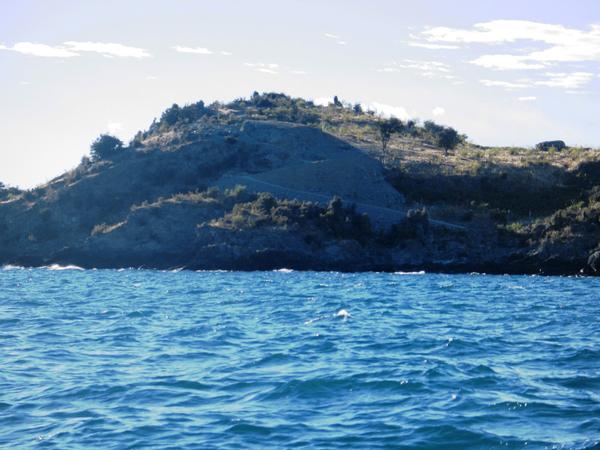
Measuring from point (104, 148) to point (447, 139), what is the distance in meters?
48.5

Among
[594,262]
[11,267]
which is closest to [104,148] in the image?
[11,267]

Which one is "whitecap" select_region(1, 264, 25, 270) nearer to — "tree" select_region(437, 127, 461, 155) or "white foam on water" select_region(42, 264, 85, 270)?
"white foam on water" select_region(42, 264, 85, 270)

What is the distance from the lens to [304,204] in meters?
92.5

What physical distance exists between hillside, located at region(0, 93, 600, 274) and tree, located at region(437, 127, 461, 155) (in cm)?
20

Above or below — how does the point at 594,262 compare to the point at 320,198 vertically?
below

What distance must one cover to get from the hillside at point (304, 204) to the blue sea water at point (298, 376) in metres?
43.7

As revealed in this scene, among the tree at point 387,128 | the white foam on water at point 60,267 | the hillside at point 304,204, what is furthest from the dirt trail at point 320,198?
the white foam on water at point 60,267

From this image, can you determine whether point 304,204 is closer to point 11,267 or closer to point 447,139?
point 11,267

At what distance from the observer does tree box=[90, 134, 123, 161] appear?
117m

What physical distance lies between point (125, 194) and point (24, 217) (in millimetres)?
12016

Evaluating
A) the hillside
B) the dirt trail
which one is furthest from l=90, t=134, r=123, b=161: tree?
the dirt trail

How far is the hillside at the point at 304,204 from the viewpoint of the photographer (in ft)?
276

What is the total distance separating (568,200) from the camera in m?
100

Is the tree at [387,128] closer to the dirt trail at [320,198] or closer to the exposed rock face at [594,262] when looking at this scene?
the dirt trail at [320,198]
